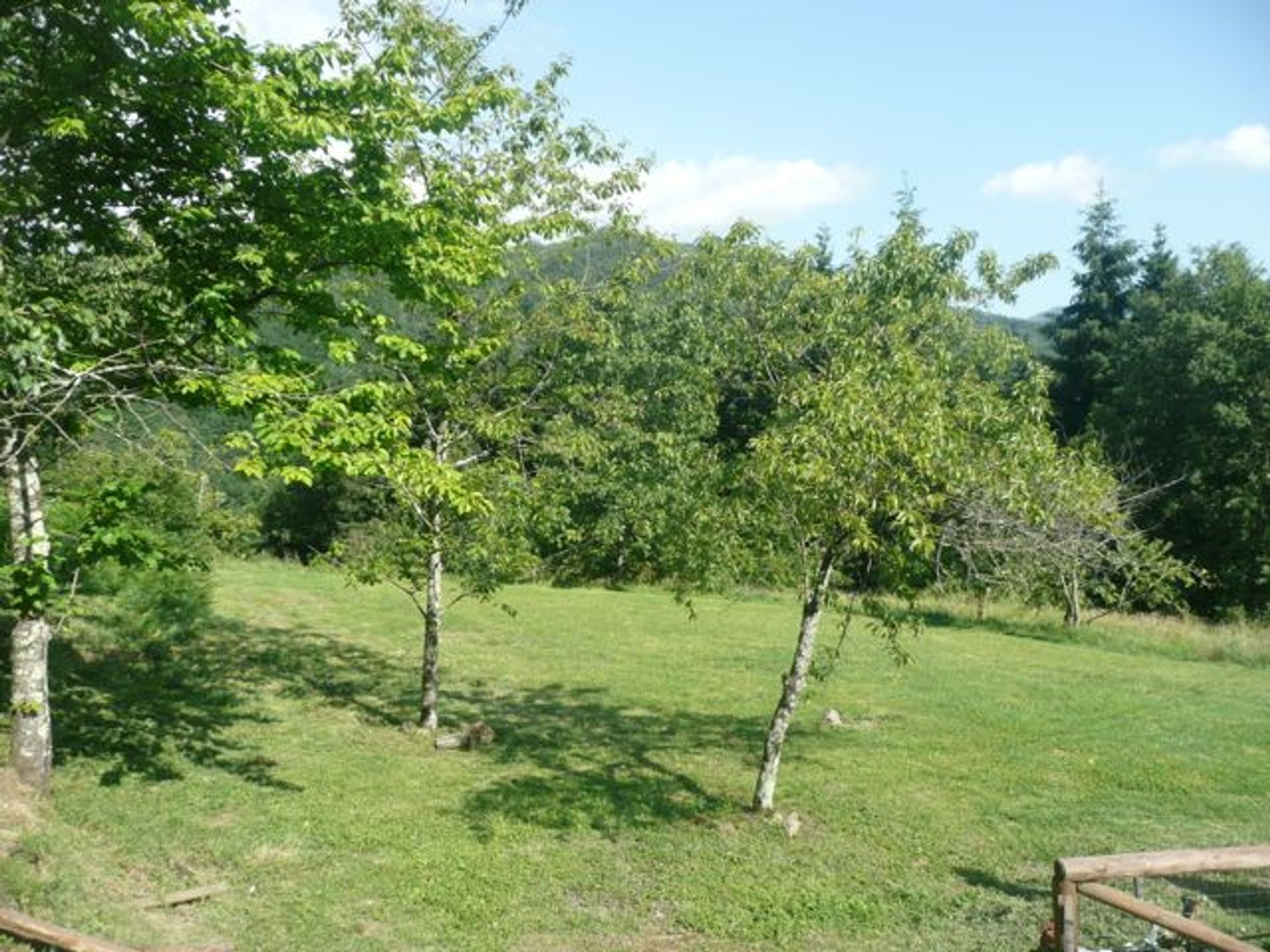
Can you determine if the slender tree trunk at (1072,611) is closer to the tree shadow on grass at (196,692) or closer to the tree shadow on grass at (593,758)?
the tree shadow on grass at (593,758)

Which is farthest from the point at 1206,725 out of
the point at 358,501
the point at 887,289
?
the point at 358,501

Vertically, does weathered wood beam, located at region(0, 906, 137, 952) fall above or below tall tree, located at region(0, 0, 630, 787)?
below

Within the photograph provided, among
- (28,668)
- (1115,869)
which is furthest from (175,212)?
(1115,869)

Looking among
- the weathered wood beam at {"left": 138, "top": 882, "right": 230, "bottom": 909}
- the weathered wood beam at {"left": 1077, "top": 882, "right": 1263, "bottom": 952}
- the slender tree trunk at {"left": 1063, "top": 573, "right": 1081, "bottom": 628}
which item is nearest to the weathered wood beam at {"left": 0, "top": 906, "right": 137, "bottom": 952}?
the weathered wood beam at {"left": 138, "top": 882, "right": 230, "bottom": 909}

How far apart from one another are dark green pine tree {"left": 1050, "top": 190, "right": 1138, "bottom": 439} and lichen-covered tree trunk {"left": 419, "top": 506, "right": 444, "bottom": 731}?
1516 inches

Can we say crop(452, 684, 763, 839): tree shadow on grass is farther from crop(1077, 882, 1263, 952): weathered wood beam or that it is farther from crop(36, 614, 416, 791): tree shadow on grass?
crop(1077, 882, 1263, 952): weathered wood beam

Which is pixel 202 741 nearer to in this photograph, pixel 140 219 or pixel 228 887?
pixel 228 887

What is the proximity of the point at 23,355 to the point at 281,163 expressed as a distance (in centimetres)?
328

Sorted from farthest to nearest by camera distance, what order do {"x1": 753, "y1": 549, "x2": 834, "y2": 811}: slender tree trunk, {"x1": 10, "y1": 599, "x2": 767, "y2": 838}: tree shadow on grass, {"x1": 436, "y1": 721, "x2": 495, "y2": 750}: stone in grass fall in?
{"x1": 436, "y1": 721, "x2": 495, "y2": 750}: stone in grass < {"x1": 10, "y1": 599, "x2": 767, "y2": 838}: tree shadow on grass < {"x1": 753, "y1": 549, "x2": 834, "y2": 811}: slender tree trunk

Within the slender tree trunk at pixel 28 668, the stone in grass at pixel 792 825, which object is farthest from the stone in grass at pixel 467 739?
the slender tree trunk at pixel 28 668

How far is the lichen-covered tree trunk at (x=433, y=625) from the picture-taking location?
13531 millimetres

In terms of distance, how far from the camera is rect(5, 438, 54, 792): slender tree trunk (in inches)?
371

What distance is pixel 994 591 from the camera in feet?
34.6

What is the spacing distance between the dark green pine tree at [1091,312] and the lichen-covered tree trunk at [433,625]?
3852 centimetres
